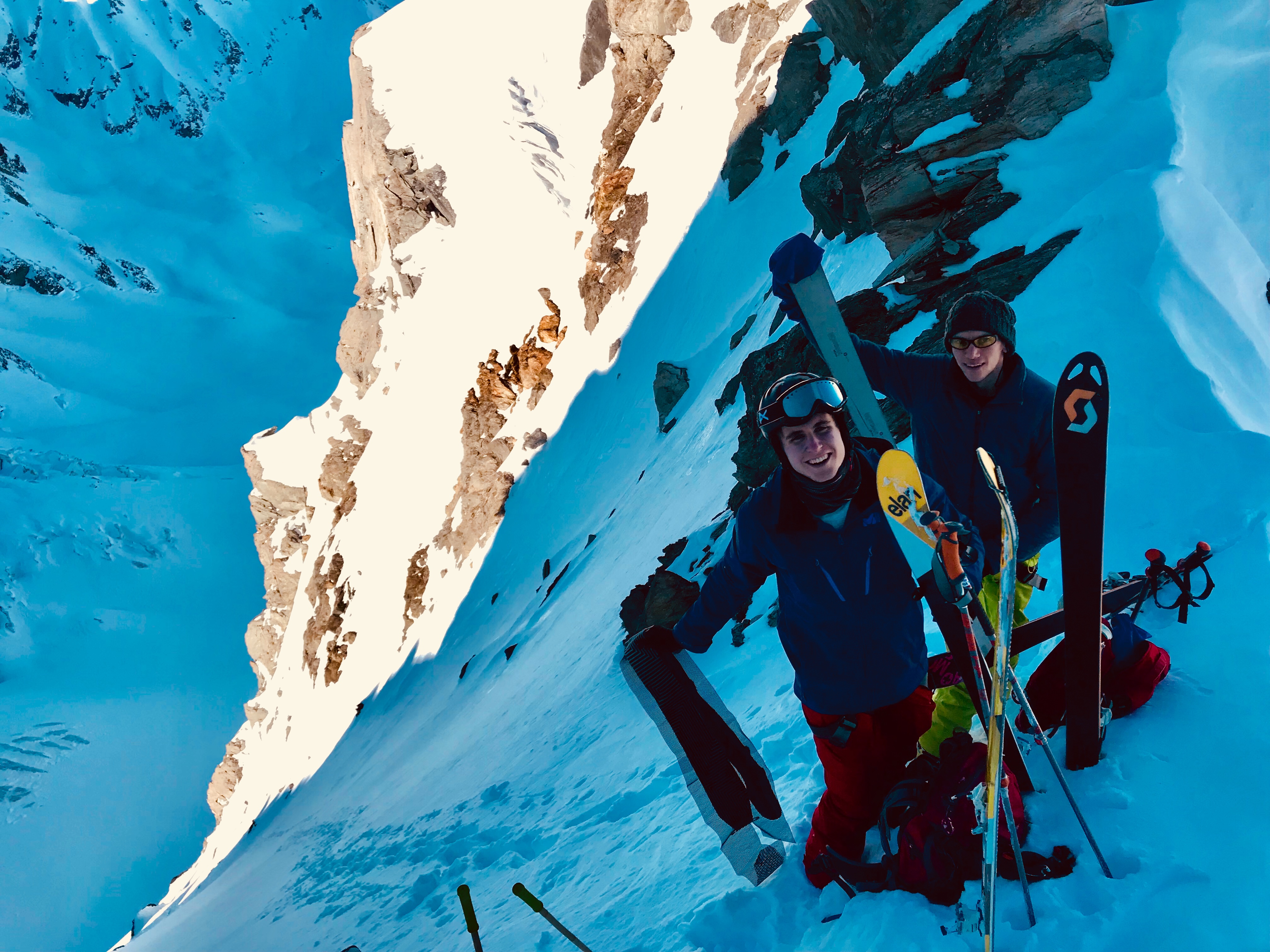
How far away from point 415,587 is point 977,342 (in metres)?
28.6

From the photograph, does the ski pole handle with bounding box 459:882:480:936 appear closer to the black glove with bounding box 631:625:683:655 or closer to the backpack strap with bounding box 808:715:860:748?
the black glove with bounding box 631:625:683:655

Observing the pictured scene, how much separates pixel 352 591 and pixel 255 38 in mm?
197879

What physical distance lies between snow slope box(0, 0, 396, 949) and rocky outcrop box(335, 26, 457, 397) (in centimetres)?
3811

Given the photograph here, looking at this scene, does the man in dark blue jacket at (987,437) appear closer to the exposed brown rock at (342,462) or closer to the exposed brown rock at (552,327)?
the exposed brown rock at (552,327)

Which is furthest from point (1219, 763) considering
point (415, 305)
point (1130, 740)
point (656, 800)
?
point (415, 305)

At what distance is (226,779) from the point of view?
141ft

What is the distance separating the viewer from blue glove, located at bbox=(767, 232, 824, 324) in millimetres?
3592

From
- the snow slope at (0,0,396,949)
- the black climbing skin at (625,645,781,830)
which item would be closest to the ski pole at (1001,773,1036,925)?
the black climbing skin at (625,645,781,830)

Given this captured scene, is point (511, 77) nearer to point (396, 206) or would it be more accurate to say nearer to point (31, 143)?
point (396, 206)

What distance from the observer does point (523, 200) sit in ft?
119

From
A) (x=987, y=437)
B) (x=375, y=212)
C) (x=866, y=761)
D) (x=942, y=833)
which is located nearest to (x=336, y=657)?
(x=375, y=212)

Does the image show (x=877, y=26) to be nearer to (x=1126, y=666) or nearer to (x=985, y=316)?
(x=985, y=316)

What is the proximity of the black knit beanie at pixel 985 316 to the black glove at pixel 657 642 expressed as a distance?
165 centimetres

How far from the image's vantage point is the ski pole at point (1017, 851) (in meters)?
2.39
